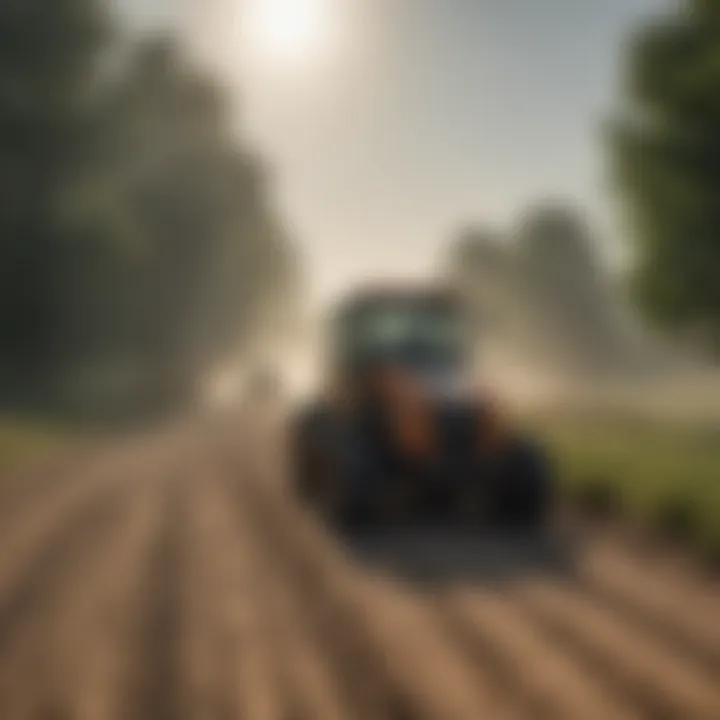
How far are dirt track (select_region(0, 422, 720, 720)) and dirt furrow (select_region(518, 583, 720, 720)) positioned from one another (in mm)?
17

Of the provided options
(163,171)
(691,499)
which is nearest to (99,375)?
(163,171)

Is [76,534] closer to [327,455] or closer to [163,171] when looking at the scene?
[327,455]

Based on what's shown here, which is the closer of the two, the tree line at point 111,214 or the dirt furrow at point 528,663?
the dirt furrow at point 528,663

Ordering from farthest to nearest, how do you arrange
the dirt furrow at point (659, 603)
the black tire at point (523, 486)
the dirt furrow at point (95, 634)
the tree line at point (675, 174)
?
the tree line at point (675, 174) → the black tire at point (523, 486) → the dirt furrow at point (659, 603) → the dirt furrow at point (95, 634)

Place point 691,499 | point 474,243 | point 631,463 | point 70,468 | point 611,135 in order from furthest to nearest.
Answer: point 474,243
point 611,135
point 70,468
point 631,463
point 691,499

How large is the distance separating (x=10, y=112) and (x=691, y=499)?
78.8ft

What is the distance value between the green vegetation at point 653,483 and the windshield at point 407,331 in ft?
7.79

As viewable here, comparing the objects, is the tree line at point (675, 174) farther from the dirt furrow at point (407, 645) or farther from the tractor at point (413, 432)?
the dirt furrow at point (407, 645)

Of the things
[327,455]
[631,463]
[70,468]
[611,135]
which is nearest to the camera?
[327,455]

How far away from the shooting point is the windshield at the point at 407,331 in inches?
491

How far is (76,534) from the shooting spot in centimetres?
1088

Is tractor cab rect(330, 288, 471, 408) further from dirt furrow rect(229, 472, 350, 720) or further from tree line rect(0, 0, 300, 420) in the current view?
tree line rect(0, 0, 300, 420)

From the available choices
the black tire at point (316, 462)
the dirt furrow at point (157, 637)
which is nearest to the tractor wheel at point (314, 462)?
the black tire at point (316, 462)

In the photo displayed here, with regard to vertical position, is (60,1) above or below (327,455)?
above
